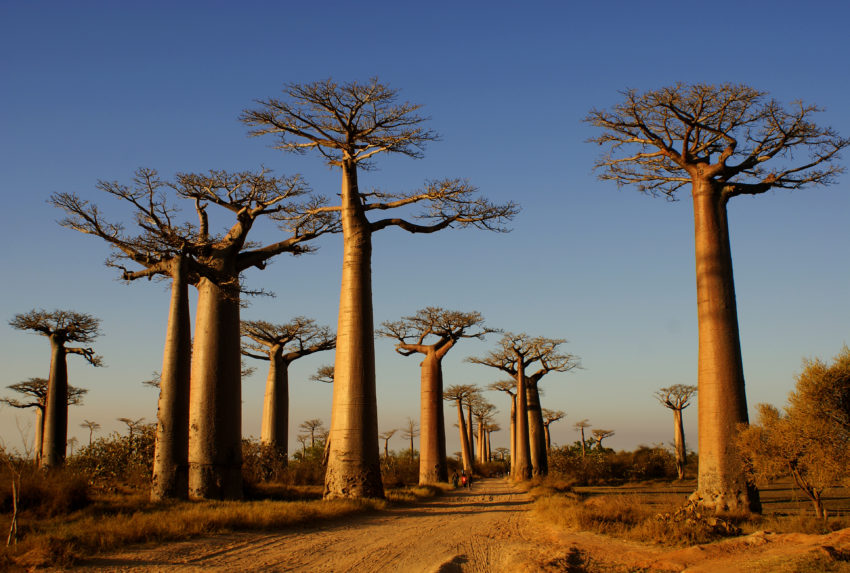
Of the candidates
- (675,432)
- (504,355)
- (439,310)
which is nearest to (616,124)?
(439,310)

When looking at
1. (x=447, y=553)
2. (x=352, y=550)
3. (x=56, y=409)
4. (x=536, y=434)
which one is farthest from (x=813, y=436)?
(x=56, y=409)

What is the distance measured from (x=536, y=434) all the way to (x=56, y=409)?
17.6 m

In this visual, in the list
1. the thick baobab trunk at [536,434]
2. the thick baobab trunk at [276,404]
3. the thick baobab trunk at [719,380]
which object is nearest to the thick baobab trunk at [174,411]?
the thick baobab trunk at [719,380]

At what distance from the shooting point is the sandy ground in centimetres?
580

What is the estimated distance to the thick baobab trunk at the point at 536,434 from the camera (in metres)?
26.1

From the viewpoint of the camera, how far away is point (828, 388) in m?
8.88

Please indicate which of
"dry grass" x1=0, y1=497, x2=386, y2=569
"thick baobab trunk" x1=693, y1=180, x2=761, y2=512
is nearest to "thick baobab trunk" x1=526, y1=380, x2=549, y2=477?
"thick baobab trunk" x1=693, y1=180, x2=761, y2=512

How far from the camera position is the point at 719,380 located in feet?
33.9

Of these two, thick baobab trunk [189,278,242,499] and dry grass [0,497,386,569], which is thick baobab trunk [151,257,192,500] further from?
thick baobab trunk [189,278,242,499]

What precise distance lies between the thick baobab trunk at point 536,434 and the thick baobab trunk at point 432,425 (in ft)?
17.5

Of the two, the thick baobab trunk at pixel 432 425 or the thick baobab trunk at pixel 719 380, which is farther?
the thick baobab trunk at pixel 432 425

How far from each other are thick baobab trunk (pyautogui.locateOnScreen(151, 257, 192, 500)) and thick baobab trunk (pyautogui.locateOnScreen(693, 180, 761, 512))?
8.50m

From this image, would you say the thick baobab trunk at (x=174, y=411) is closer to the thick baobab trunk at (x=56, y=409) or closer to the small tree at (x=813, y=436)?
the small tree at (x=813, y=436)

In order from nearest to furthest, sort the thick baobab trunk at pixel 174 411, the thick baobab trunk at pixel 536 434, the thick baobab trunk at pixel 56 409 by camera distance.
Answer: the thick baobab trunk at pixel 174 411
the thick baobab trunk at pixel 56 409
the thick baobab trunk at pixel 536 434
